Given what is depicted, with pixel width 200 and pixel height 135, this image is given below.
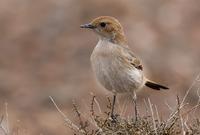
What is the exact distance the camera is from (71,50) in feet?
58.7

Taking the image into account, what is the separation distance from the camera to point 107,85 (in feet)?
26.9

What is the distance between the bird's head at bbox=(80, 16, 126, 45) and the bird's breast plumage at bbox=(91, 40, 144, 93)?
0.09 m

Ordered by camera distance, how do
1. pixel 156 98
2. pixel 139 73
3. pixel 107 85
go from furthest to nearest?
pixel 156 98 → pixel 139 73 → pixel 107 85

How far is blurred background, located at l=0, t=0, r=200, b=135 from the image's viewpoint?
1592 cm

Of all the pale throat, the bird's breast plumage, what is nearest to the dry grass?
the bird's breast plumage

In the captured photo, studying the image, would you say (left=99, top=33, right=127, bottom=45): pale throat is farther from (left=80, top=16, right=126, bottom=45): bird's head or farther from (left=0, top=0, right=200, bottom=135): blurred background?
(left=0, top=0, right=200, bottom=135): blurred background

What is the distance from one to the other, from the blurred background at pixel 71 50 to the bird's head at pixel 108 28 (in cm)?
580

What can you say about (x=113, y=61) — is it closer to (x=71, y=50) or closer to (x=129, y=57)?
(x=129, y=57)

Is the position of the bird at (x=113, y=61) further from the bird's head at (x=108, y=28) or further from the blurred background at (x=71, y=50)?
the blurred background at (x=71, y=50)

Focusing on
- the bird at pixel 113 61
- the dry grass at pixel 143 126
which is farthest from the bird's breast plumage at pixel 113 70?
the dry grass at pixel 143 126

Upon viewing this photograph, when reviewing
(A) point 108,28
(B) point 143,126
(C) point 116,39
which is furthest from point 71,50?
(B) point 143,126

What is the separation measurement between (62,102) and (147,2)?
5356 mm

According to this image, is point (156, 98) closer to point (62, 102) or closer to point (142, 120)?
point (62, 102)

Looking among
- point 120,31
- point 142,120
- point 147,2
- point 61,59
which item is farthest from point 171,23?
point 142,120
